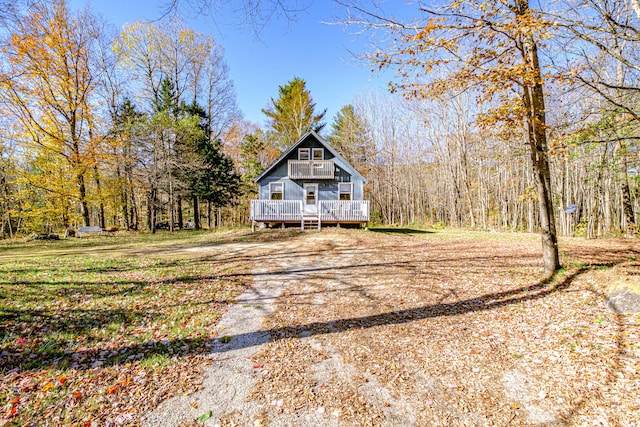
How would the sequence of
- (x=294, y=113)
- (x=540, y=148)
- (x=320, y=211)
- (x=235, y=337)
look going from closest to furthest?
(x=235, y=337) → (x=540, y=148) → (x=320, y=211) → (x=294, y=113)

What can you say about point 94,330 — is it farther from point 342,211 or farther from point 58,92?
point 58,92

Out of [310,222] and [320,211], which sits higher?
[320,211]

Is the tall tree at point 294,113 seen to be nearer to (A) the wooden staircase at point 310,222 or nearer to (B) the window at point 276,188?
(B) the window at point 276,188

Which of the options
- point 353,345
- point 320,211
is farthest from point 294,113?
point 353,345

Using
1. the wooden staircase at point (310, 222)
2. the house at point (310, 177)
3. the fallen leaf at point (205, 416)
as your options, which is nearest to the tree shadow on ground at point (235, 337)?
the fallen leaf at point (205, 416)

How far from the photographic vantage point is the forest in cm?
455

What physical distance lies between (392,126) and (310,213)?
15951 mm

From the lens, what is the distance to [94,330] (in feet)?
13.3

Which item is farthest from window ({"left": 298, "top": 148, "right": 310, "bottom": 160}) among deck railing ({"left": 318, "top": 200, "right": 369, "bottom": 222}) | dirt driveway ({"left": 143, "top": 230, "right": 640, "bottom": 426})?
dirt driveway ({"left": 143, "top": 230, "right": 640, "bottom": 426})

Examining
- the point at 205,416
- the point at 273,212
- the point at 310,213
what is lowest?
the point at 205,416

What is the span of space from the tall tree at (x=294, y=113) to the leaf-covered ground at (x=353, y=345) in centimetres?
2144

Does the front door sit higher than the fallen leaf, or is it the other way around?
the front door

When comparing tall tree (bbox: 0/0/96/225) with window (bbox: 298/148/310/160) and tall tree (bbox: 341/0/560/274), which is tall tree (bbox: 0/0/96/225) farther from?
tall tree (bbox: 341/0/560/274)

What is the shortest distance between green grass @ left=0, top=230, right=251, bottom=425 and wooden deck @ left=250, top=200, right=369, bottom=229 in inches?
293
